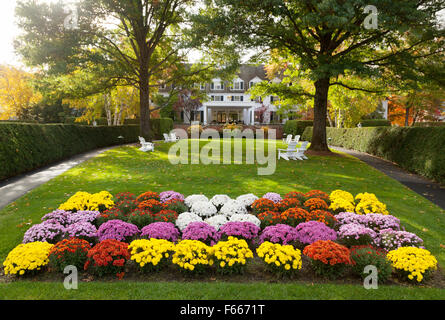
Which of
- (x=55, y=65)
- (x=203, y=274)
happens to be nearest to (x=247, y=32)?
(x=55, y=65)

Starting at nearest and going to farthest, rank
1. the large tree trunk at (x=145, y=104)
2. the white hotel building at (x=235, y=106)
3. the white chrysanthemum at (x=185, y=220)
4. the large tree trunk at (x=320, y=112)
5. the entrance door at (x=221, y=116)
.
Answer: the white chrysanthemum at (x=185, y=220)
the large tree trunk at (x=320, y=112)
the large tree trunk at (x=145, y=104)
the white hotel building at (x=235, y=106)
the entrance door at (x=221, y=116)

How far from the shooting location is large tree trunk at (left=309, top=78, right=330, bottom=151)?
16.8 meters

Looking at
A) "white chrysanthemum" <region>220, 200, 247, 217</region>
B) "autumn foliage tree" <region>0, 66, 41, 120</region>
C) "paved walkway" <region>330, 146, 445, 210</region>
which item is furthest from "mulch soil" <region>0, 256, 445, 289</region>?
"autumn foliage tree" <region>0, 66, 41, 120</region>

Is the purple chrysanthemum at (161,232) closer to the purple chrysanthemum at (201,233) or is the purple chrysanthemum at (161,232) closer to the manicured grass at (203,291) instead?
the purple chrysanthemum at (201,233)

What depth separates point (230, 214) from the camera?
20.3 feet

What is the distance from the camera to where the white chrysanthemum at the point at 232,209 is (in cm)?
619

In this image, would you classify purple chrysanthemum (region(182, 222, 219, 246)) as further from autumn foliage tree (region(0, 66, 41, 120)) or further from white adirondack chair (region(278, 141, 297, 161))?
autumn foliage tree (region(0, 66, 41, 120))

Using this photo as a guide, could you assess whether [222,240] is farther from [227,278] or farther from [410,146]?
[410,146]

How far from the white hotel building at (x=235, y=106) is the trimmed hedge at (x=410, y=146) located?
2843 cm

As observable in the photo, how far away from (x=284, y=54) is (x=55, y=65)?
13.7m

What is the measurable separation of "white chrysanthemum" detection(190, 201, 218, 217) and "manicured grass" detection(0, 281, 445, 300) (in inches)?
95.2

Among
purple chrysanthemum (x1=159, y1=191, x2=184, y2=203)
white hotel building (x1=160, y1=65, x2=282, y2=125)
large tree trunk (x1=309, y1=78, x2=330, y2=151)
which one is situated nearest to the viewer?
purple chrysanthemum (x1=159, y1=191, x2=184, y2=203)

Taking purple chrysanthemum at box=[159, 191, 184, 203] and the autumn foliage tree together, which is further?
the autumn foliage tree

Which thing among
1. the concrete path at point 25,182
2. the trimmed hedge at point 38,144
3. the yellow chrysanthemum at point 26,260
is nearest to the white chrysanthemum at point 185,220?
the yellow chrysanthemum at point 26,260
